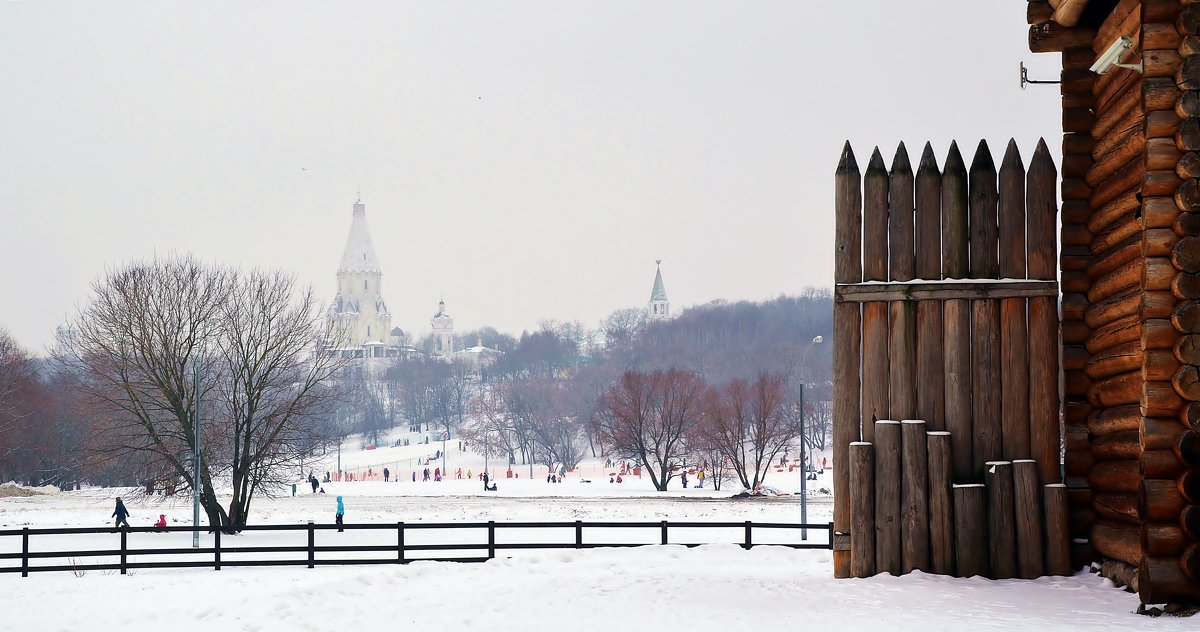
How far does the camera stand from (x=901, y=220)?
14047mm

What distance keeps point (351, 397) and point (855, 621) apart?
156 m

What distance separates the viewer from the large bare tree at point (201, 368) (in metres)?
36.7

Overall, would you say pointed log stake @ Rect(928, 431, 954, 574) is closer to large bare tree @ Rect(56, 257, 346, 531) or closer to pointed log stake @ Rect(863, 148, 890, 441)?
pointed log stake @ Rect(863, 148, 890, 441)

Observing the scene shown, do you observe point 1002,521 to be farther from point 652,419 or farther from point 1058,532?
point 652,419

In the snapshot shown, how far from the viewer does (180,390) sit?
36969 millimetres

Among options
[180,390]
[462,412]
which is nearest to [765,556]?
[180,390]

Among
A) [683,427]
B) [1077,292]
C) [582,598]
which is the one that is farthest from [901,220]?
[683,427]

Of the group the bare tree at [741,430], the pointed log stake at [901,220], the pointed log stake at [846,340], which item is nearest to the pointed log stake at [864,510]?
the pointed log stake at [846,340]

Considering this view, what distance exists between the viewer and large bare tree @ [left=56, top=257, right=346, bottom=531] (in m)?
36.7

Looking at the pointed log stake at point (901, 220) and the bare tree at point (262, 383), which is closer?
the pointed log stake at point (901, 220)

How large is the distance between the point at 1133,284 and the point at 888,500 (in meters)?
3.48

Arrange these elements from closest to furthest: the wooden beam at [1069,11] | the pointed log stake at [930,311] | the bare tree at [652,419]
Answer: the wooden beam at [1069,11]
the pointed log stake at [930,311]
the bare tree at [652,419]

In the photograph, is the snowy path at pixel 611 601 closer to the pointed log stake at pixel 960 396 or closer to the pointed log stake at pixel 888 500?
the pointed log stake at pixel 888 500

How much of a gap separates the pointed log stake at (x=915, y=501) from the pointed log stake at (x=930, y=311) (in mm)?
262
